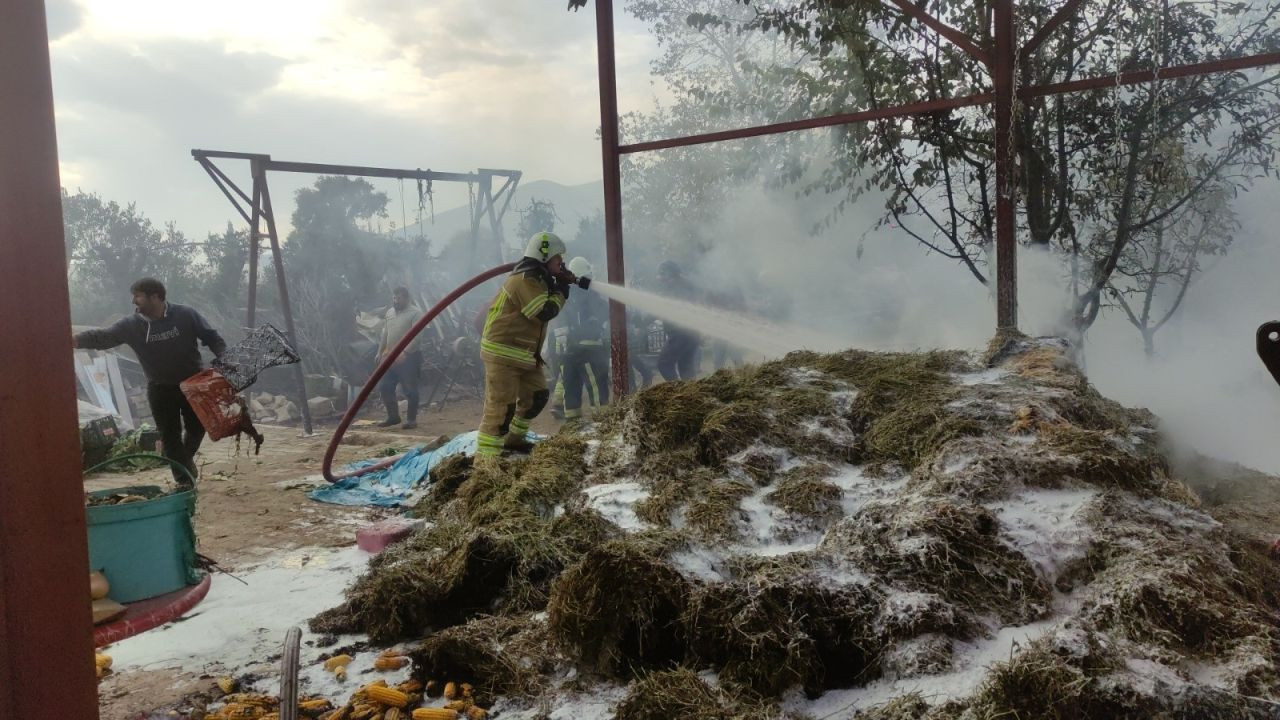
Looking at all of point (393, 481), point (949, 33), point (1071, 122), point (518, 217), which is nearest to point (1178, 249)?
point (1071, 122)

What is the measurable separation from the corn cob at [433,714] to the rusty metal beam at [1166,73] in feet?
18.9

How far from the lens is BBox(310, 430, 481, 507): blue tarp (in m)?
7.17

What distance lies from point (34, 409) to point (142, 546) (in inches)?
60.8

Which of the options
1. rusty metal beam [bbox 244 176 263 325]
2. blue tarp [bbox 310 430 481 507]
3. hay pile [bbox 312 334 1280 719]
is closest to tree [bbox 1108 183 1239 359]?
hay pile [bbox 312 334 1280 719]

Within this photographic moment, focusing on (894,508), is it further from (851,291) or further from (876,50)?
(851,291)

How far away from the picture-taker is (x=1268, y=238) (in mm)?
7312

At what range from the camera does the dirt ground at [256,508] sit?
3428mm

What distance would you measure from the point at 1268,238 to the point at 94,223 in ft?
83.4

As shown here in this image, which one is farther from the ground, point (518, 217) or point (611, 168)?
point (518, 217)

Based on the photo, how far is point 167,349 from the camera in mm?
7074

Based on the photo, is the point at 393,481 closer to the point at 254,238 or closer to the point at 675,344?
the point at 675,344

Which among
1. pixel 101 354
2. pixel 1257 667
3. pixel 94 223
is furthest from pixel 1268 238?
pixel 94 223

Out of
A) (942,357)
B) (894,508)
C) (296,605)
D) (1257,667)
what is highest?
(942,357)

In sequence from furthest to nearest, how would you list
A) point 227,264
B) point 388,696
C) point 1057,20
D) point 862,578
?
point 227,264
point 1057,20
point 388,696
point 862,578
